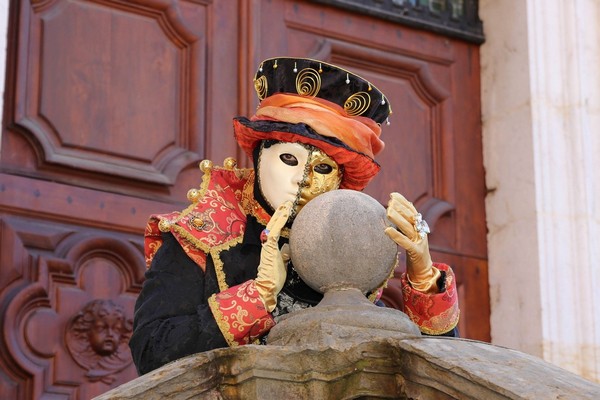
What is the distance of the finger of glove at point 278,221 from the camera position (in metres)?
2.95

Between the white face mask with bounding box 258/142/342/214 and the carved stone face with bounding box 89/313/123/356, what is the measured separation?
1352 mm

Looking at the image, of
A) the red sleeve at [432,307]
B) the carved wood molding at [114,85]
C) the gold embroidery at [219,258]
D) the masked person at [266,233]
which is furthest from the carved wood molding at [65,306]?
the red sleeve at [432,307]

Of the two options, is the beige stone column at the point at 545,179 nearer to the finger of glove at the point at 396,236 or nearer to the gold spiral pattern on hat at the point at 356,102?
the gold spiral pattern on hat at the point at 356,102

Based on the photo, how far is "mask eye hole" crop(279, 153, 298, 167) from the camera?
3.19m

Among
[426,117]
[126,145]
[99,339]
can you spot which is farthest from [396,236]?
[426,117]

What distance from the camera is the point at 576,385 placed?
250cm

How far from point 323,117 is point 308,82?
0.10 m

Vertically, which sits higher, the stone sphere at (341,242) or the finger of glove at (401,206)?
the finger of glove at (401,206)

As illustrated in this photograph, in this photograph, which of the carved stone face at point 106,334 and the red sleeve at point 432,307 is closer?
the red sleeve at point 432,307

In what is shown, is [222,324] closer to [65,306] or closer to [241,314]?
[241,314]

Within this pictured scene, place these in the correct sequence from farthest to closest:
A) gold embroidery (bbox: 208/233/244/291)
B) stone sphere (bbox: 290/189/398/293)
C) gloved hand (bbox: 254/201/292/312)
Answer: gold embroidery (bbox: 208/233/244/291)
gloved hand (bbox: 254/201/292/312)
stone sphere (bbox: 290/189/398/293)

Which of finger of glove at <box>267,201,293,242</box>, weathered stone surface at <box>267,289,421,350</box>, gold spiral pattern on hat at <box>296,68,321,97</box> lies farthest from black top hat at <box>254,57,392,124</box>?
weathered stone surface at <box>267,289,421,350</box>

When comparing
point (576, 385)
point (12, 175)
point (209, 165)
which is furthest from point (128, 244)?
point (576, 385)

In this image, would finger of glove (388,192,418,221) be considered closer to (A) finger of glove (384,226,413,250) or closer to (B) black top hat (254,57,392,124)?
(A) finger of glove (384,226,413,250)
